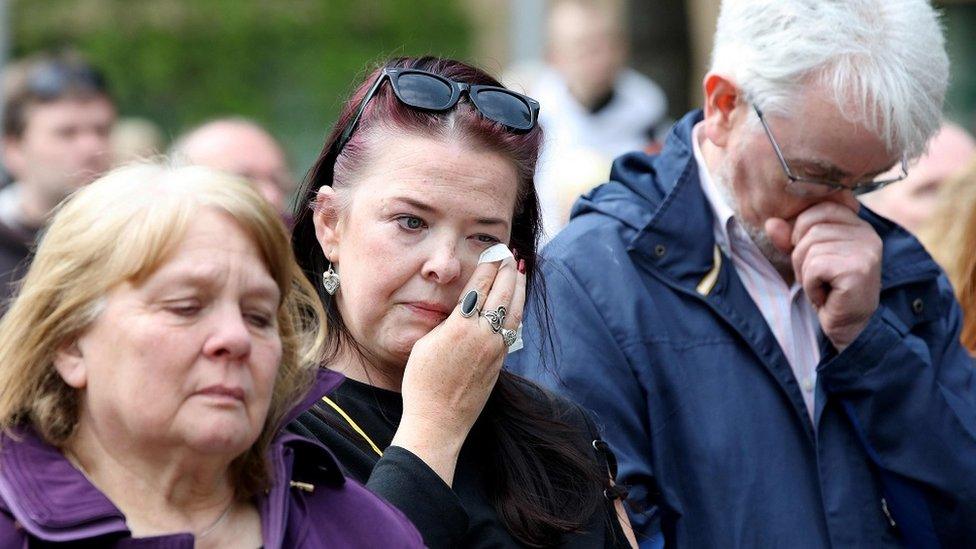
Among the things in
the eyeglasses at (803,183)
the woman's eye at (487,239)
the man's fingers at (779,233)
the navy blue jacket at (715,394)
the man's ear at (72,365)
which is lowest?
the navy blue jacket at (715,394)

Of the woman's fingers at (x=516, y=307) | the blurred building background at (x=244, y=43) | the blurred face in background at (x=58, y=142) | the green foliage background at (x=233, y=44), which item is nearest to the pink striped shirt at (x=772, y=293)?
the woman's fingers at (x=516, y=307)

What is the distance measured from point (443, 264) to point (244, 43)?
11260 millimetres

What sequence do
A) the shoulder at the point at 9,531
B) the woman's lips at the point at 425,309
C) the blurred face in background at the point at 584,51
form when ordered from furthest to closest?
the blurred face in background at the point at 584,51 → the woman's lips at the point at 425,309 → the shoulder at the point at 9,531

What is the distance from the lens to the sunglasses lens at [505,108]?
287 centimetres

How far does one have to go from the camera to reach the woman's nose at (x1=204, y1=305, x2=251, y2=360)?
2088 mm

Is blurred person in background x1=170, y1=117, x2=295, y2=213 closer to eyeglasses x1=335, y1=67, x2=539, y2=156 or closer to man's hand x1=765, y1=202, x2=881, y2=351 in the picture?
man's hand x1=765, y1=202, x2=881, y2=351

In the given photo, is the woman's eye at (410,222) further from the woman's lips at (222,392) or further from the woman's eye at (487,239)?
the woman's lips at (222,392)

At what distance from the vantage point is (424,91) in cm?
288

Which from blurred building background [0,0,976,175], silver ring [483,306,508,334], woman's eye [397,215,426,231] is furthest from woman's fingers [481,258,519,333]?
blurred building background [0,0,976,175]

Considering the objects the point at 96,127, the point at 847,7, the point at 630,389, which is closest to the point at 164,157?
the point at 630,389

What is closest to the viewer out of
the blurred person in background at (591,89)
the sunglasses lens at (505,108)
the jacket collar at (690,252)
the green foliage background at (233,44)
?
the sunglasses lens at (505,108)

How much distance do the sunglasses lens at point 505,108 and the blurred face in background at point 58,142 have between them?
3607 mm

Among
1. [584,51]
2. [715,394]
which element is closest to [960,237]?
[715,394]

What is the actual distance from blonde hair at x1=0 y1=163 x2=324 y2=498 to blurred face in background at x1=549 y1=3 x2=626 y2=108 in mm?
6137
